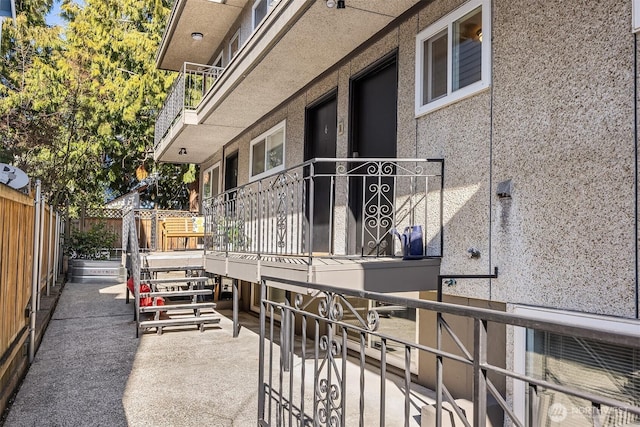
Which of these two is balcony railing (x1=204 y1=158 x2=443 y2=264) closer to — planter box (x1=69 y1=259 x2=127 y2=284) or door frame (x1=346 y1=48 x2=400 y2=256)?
door frame (x1=346 y1=48 x2=400 y2=256)

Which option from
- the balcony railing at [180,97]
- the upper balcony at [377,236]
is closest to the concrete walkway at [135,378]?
the upper balcony at [377,236]

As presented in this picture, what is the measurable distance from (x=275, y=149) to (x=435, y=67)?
4625 millimetres

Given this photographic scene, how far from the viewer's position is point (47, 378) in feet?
17.2

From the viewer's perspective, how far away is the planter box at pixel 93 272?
46.1 feet

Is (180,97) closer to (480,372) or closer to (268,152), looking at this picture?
(268,152)

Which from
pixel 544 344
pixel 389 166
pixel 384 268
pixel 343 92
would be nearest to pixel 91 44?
pixel 343 92

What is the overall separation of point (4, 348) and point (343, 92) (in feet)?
15.6

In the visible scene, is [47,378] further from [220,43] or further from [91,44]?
[91,44]

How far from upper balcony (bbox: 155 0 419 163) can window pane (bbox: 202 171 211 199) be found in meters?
1.92

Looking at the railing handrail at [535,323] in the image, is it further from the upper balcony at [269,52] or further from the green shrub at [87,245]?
the green shrub at [87,245]

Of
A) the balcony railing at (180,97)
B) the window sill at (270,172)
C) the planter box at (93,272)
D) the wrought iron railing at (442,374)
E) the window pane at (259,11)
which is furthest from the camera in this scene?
the planter box at (93,272)

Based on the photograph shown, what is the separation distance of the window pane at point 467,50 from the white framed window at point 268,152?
4358mm

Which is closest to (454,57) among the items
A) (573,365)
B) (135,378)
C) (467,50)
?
(467,50)

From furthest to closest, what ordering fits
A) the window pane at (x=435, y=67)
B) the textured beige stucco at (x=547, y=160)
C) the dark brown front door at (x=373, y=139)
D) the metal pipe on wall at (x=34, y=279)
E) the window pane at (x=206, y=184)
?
the window pane at (x=206, y=184), the dark brown front door at (x=373, y=139), the metal pipe on wall at (x=34, y=279), the window pane at (x=435, y=67), the textured beige stucco at (x=547, y=160)
